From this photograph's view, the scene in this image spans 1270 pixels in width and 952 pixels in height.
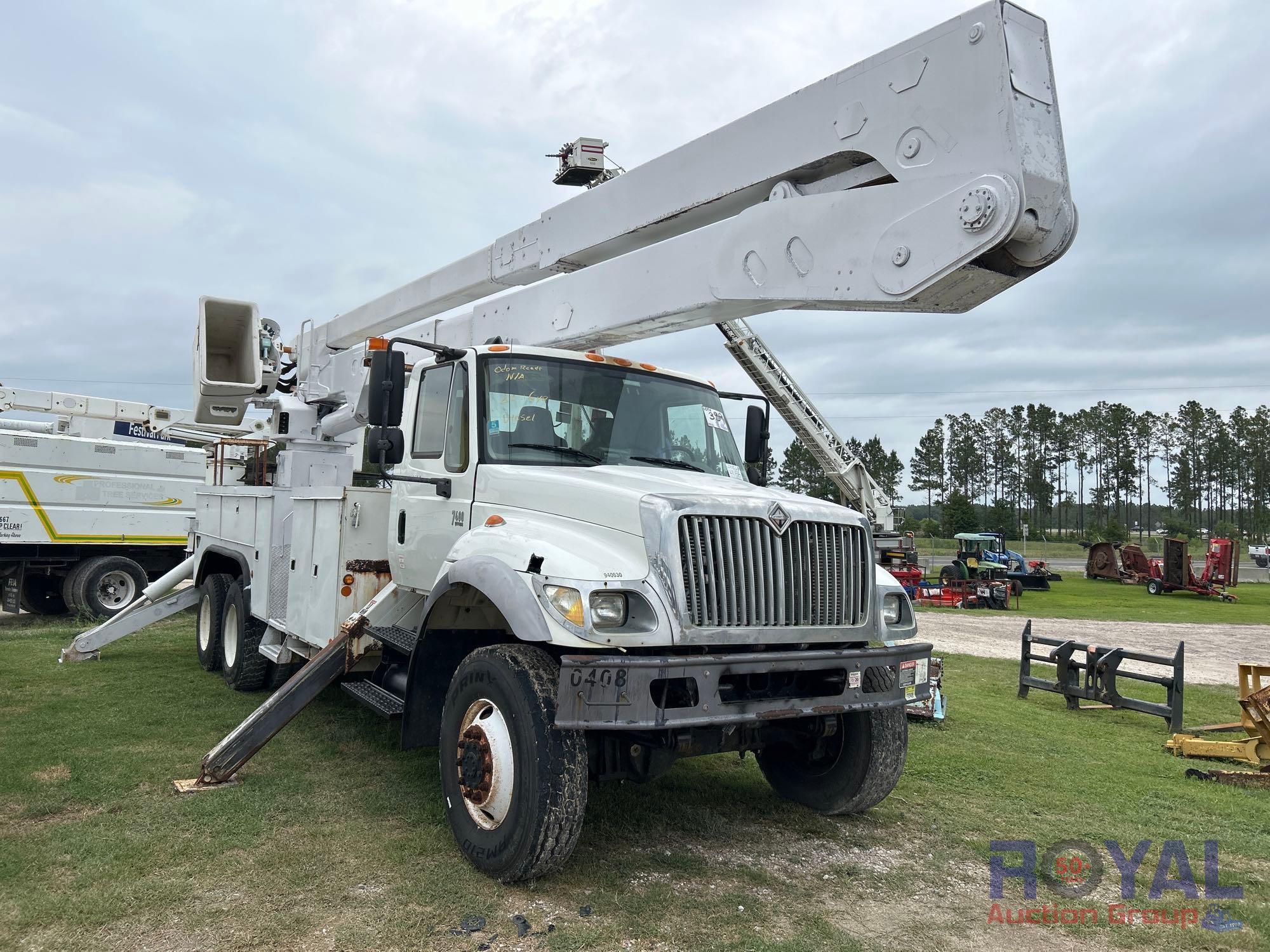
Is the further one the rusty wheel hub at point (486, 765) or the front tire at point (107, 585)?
the front tire at point (107, 585)

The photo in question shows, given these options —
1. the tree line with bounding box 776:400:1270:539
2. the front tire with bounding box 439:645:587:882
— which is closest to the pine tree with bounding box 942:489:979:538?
the tree line with bounding box 776:400:1270:539

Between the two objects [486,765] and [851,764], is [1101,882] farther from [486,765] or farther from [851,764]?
[486,765]

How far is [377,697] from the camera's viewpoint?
5.57m

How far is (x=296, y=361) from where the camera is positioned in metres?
9.73

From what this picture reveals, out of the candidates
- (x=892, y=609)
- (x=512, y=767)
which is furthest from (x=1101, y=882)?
(x=512, y=767)

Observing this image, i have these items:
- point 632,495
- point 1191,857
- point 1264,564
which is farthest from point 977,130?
point 1264,564

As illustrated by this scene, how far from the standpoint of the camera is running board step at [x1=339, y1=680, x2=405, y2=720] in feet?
17.0

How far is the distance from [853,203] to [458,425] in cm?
249

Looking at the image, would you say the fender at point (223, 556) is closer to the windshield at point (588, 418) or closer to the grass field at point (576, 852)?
the grass field at point (576, 852)

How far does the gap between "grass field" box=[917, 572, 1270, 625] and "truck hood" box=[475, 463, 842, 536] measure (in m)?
16.7

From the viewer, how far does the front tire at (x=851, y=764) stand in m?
4.88

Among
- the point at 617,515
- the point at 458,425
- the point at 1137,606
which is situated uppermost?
the point at 458,425

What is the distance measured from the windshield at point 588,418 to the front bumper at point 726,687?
4.87 feet

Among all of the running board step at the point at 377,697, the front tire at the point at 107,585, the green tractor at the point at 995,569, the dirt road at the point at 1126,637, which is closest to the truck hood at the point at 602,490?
the running board step at the point at 377,697
